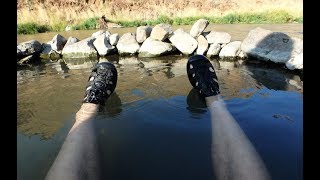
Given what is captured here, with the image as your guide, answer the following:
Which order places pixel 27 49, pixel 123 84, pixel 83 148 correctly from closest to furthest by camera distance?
1. pixel 83 148
2. pixel 123 84
3. pixel 27 49

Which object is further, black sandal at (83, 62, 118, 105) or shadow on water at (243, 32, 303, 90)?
shadow on water at (243, 32, 303, 90)

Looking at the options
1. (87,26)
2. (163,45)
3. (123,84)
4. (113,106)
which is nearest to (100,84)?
(113,106)

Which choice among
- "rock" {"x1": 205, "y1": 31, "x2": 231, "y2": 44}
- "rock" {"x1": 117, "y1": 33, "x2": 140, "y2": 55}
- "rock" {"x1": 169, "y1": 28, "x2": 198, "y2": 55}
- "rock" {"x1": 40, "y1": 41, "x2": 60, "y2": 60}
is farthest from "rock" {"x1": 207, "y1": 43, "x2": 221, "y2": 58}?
"rock" {"x1": 40, "y1": 41, "x2": 60, "y2": 60}

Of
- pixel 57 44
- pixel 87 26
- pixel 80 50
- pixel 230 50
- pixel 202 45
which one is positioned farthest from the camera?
pixel 87 26

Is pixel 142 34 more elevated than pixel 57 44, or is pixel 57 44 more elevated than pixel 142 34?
pixel 142 34

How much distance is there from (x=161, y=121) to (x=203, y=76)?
1.02 m

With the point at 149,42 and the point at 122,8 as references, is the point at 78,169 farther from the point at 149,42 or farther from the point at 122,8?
the point at 122,8

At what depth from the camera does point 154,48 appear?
8.51m

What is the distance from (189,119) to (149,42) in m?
5.08

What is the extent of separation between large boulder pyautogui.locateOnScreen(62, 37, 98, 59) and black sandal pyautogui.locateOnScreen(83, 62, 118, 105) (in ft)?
13.9

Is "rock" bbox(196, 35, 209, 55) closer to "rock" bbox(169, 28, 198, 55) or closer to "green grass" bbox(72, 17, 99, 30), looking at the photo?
"rock" bbox(169, 28, 198, 55)

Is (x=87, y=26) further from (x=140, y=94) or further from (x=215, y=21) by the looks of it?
(x=140, y=94)

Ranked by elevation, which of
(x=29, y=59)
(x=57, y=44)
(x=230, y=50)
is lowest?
(x=29, y=59)

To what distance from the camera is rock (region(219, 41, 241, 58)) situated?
7965 mm
